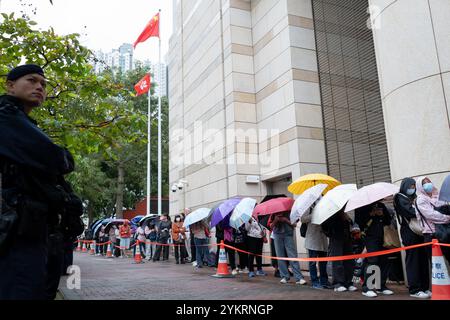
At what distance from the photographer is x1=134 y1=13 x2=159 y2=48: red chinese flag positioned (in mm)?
26625

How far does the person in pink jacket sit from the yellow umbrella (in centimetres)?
290

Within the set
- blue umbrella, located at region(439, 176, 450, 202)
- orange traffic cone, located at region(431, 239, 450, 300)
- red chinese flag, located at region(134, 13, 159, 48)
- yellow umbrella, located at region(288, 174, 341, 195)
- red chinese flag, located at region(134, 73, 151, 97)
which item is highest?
red chinese flag, located at region(134, 13, 159, 48)

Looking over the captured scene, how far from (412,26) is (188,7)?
57.1 feet

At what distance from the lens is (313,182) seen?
10008 millimetres

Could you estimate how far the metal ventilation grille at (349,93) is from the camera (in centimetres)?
1452

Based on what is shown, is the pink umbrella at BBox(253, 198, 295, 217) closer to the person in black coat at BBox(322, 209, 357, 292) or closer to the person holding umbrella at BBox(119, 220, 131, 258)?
the person in black coat at BBox(322, 209, 357, 292)

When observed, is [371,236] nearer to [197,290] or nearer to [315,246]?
[315,246]

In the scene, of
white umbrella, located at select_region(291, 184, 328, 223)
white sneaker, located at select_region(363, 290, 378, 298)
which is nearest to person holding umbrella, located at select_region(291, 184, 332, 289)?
white umbrella, located at select_region(291, 184, 328, 223)

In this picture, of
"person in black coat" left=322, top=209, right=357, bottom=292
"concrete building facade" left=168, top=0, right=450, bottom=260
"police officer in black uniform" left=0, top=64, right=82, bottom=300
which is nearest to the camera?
Result: "police officer in black uniform" left=0, top=64, right=82, bottom=300

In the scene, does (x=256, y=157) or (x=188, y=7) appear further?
(x=188, y=7)

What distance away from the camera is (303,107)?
14953 mm

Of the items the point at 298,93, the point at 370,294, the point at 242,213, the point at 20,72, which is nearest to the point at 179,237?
the point at 242,213
